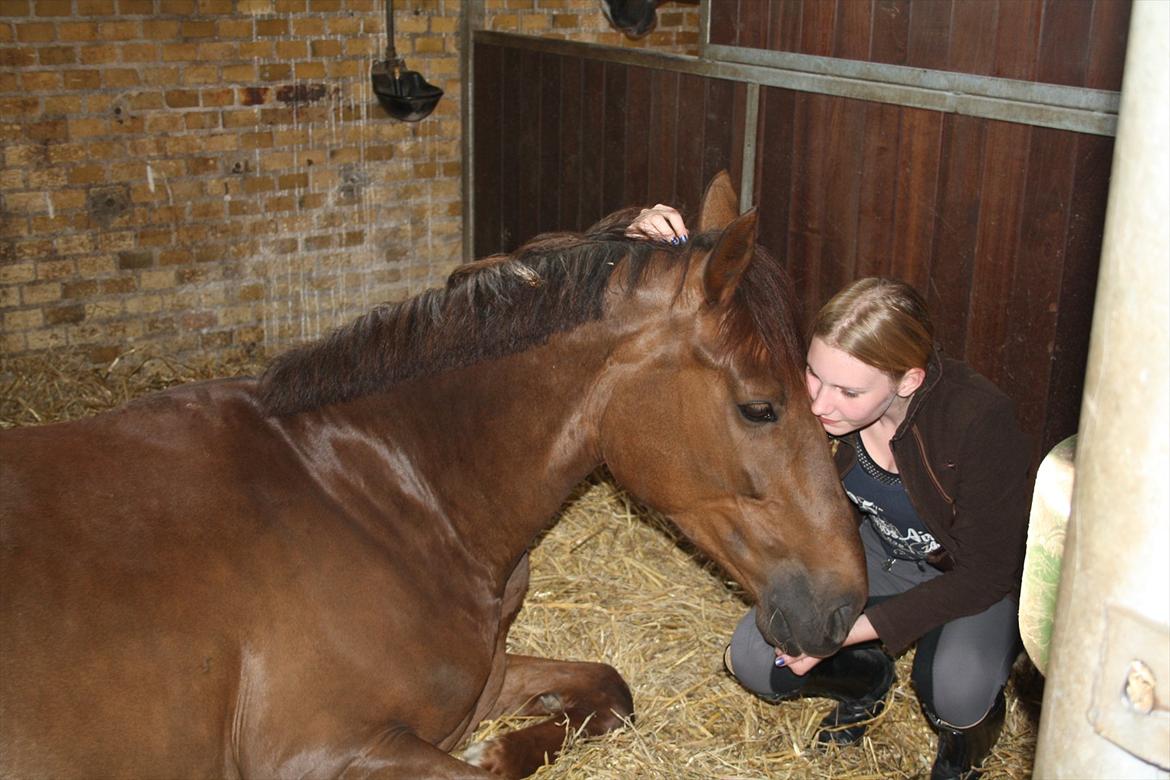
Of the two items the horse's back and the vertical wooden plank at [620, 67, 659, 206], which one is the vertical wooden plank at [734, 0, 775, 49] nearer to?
the vertical wooden plank at [620, 67, 659, 206]

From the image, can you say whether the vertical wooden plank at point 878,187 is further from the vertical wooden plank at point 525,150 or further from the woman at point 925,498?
the vertical wooden plank at point 525,150

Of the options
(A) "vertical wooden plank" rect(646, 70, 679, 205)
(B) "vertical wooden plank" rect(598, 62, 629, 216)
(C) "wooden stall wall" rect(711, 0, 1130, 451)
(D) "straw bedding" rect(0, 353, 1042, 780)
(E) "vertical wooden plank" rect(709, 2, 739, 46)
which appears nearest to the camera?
(D) "straw bedding" rect(0, 353, 1042, 780)

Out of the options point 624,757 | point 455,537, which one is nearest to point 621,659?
point 624,757

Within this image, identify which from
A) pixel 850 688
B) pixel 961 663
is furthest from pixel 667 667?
pixel 961 663

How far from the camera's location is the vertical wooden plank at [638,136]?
4.47 metres

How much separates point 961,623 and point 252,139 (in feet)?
13.2

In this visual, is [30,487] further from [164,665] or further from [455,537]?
[455,537]

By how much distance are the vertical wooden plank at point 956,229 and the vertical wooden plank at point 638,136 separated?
4.78 ft

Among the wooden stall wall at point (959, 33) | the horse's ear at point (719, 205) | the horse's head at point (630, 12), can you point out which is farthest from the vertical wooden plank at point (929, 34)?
the horse's head at point (630, 12)

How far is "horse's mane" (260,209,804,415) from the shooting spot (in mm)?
2135

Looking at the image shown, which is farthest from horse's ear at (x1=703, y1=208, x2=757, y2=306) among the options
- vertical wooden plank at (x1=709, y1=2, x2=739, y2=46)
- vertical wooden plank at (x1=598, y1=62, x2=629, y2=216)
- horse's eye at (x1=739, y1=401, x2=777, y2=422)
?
vertical wooden plank at (x1=598, y1=62, x2=629, y2=216)

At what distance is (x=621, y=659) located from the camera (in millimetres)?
3291

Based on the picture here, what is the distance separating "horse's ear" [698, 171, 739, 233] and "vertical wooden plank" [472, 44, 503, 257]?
312 centimetres

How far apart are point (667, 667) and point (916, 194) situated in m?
1.57
